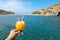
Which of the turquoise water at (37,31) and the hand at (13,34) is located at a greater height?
the hand at (13,34)

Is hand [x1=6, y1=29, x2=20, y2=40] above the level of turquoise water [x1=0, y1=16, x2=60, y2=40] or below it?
above

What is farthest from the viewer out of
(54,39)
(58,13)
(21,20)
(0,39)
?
(58,13)

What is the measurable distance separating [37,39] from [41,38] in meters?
0.74

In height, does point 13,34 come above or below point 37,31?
above

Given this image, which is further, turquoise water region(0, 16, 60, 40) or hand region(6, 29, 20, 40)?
turquoise water region(0, 16, 60, 40)

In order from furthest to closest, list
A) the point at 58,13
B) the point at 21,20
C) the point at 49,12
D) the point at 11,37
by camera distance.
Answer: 1. the point at 49,12
2. the point at 58,13
3. the point at 21,20
4. the point at 11,37

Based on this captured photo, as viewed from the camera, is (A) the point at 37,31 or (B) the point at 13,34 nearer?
(B) the point at 13,34

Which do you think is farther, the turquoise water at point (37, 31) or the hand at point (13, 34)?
the turquoise water at point (37, 31)

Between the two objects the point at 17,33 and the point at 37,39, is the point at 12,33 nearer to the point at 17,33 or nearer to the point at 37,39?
the point at 17,33

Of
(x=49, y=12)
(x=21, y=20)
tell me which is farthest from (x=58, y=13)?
(x=21, y=20)

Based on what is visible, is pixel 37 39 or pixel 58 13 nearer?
pixel 37 39

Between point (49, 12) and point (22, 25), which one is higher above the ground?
point (22, 25)

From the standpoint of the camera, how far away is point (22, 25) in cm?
201

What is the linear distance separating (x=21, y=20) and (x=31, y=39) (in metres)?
15.4
